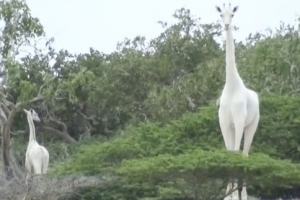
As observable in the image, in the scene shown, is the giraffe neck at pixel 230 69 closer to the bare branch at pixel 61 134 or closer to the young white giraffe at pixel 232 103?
the young white giraffe at pixel 232 103

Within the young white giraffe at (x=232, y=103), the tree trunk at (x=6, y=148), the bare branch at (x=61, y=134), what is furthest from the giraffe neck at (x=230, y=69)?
the bare branch at (x=61, y=134)

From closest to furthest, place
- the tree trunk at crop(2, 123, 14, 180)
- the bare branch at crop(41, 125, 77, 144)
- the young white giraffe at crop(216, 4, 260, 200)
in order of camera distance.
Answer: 1. the young white giraffe at crop(216, 4, 260, 200)
2. the tree trunk at crop(2, 123, 14, 180)
3. the bare branch at crop(41, 125, 77, 144)

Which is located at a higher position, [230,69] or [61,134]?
[61,134]

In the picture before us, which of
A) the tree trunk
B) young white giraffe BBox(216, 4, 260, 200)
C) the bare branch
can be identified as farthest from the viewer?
the bare branch

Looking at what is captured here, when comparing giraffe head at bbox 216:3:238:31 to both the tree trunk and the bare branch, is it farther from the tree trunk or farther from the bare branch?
the bare branch

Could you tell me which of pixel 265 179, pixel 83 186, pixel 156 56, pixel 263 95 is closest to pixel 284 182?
pixel 265 179

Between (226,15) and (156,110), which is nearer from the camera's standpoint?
(226,15)

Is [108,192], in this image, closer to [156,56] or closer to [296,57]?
[296,57]

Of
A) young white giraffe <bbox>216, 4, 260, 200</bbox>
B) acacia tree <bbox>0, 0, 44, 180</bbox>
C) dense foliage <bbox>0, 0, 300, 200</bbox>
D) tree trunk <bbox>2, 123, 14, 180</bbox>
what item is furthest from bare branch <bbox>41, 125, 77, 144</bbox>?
young white giraffe <bbox>216, 4, 260, 200</bbox>

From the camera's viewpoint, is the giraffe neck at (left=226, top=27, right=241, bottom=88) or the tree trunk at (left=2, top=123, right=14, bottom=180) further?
the tree trunk at (left=2, top=123, right=14, bottom=180)

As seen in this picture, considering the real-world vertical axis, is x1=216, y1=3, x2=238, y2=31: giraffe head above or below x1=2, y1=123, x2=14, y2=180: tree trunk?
above

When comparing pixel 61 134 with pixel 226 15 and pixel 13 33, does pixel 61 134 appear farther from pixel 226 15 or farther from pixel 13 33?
pixel 226 15

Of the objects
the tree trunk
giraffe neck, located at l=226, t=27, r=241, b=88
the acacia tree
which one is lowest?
the tree trunk

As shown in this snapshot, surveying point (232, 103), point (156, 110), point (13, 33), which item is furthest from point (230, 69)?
point (156, 110)
